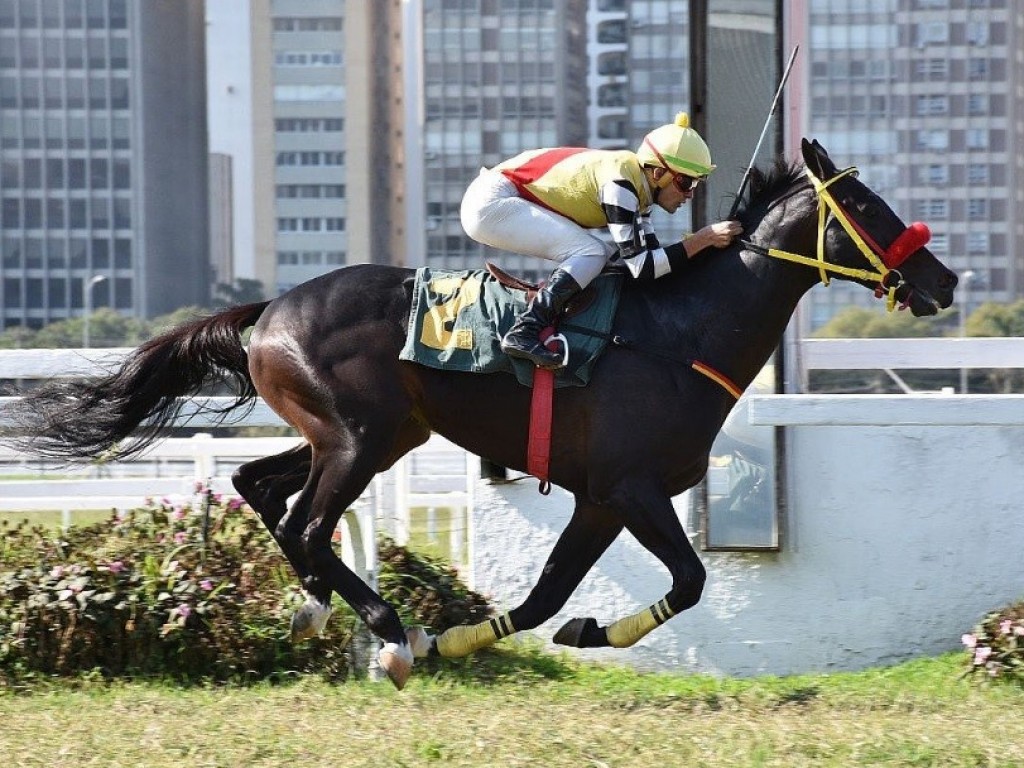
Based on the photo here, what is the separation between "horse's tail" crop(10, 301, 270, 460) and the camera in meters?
5.41

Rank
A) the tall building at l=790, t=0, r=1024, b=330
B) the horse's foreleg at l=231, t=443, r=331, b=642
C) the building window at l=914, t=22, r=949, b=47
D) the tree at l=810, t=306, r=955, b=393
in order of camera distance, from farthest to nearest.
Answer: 1. the building window at l=914, t=22, r=949, b=47
2. the tall building at l=790, t=0, r=1024, b=330
3. the tree at l=810, t=306, r=955, b=393
4. the horse's foreleg at l=231, t=443, r=331, b=642

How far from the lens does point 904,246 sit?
15.7ft

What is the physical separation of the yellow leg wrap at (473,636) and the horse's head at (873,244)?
5.29 ft

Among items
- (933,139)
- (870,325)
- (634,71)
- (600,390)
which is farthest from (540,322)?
(634,71)

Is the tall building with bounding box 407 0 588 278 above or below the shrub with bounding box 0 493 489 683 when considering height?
above

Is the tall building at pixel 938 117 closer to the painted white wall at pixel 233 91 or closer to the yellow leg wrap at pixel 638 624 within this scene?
the painted white wall at pixel 233 91

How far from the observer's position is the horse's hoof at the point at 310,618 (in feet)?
16.7

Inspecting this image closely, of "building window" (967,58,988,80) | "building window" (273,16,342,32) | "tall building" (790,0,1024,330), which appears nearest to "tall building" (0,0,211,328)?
"building window" (273,16,342,32)

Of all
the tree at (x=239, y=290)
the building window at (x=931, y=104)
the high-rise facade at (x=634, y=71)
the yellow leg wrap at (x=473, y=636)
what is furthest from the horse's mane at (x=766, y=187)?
the high-rise facade at (x=634, y=71)

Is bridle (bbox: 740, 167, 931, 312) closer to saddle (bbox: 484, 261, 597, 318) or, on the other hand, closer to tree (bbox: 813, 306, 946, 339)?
saddle (bbox: 484, 261, 597, 318)

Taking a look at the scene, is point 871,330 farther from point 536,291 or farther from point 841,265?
point 536,291

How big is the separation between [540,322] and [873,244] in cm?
115

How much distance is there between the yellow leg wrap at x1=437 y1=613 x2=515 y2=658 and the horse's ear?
1.86m

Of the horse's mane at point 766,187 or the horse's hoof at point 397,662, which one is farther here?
the horse's mane at point 766,187
